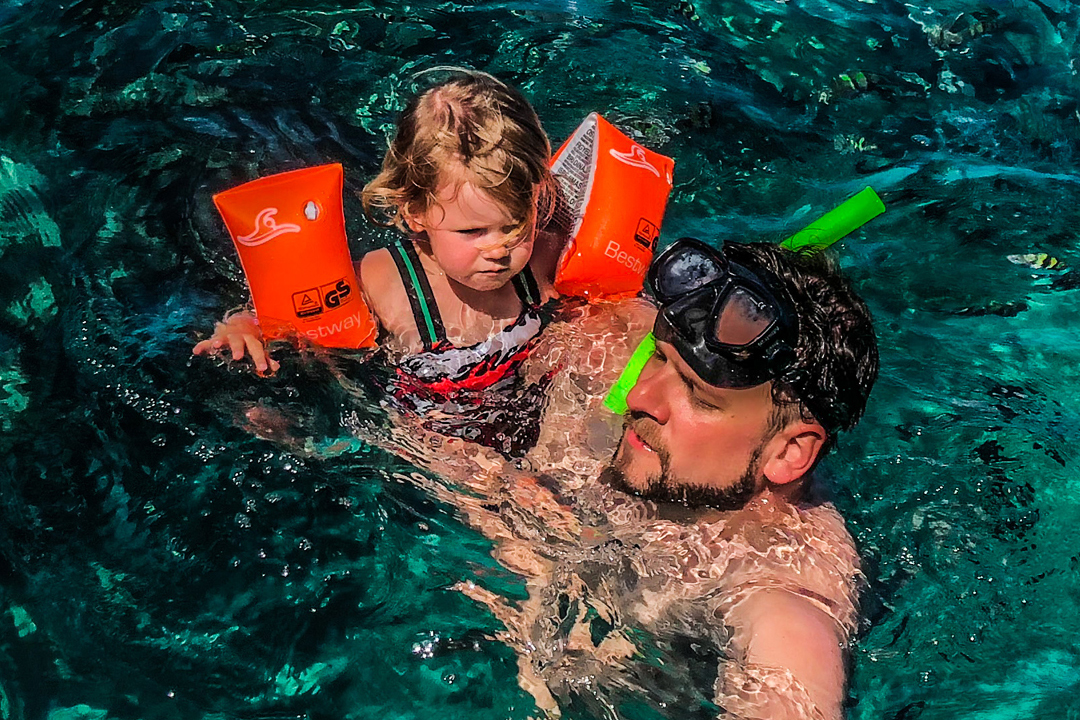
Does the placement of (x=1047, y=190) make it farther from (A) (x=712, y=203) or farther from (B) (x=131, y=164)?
(B) (x=131, y=164)

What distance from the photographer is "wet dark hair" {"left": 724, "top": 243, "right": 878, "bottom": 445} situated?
3061 millimetres

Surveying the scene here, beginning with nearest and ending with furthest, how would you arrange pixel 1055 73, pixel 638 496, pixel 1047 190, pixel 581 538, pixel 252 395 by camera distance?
pixel 638 496 → pixel 581 538 → pixel 252 395 → pixel 1047 190 → pixel 1055 73

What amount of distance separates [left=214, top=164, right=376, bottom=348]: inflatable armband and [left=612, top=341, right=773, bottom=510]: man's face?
5.11 feet

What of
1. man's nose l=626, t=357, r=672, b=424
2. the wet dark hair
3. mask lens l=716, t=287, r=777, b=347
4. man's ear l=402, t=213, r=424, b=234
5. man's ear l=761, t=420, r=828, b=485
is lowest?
man's ear l=761, t=420, r=828, b=485

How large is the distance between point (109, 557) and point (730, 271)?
2.55 m

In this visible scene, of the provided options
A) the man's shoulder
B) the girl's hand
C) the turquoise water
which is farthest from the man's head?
the girl's hand

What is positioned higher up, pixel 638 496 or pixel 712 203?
pixel 638 496

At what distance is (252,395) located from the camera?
4285 mm

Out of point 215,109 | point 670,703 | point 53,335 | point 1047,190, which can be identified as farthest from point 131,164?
point 1047,190

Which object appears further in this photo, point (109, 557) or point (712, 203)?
point (712, 203)

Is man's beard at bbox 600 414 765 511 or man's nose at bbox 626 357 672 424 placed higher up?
man's nose at bbox 626 357 672 424

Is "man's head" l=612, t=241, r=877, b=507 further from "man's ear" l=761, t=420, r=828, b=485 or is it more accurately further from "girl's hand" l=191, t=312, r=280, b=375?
"girl's hand" l=191, t=312, r=280, b=375

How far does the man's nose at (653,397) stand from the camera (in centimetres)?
316

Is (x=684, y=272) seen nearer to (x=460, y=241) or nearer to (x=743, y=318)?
(x=743, y=318)
